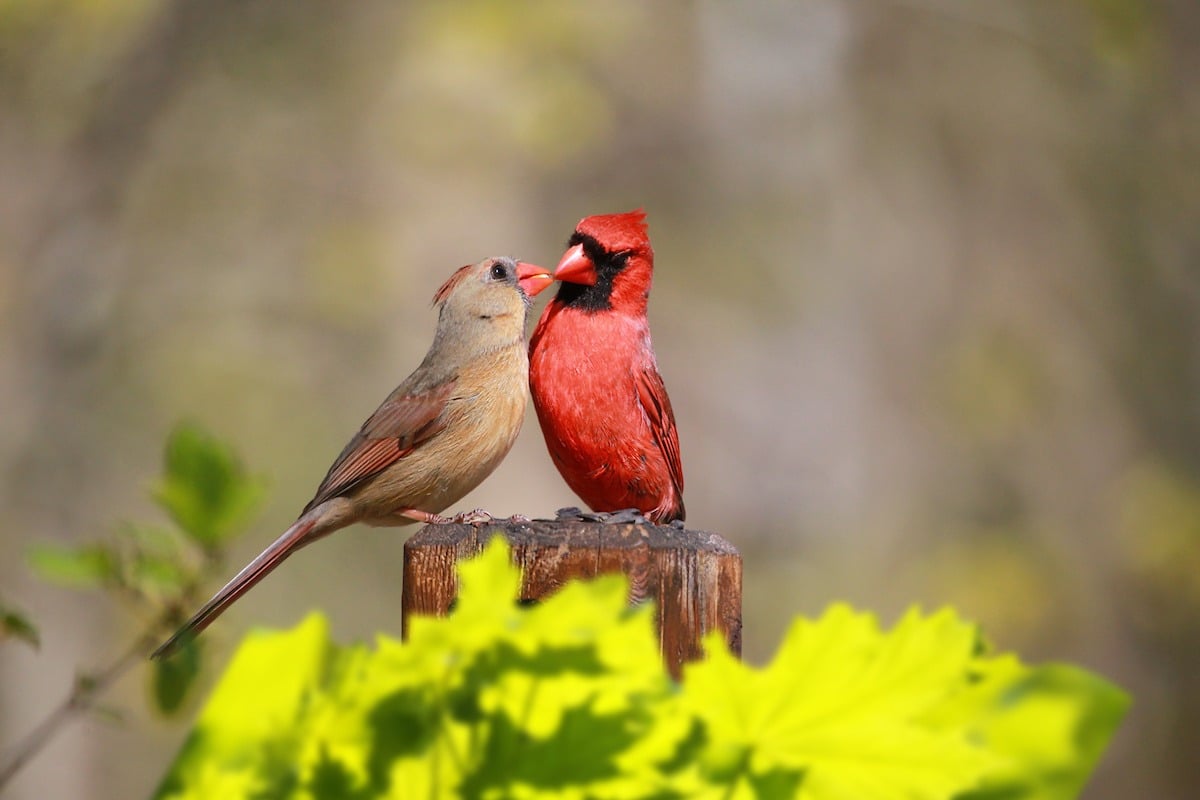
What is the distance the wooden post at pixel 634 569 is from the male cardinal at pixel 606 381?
1.43 meters

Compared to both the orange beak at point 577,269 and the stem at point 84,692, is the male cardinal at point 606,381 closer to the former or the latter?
the orange beak at point 577,269

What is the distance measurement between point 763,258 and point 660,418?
414 inches

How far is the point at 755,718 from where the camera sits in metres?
0.89

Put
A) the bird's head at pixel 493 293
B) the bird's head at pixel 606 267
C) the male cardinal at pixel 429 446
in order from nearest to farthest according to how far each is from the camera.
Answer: the bird's head at pixel 606 267
the male cardinal at pixel 429 446
the bird's head at pixel 493 293

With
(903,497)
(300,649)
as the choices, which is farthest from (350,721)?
(903,497)

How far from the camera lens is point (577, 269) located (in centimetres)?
356

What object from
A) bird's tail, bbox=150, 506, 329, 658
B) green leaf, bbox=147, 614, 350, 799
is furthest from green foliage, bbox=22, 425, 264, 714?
bird's tail, bbox=150, 506, 329, 658

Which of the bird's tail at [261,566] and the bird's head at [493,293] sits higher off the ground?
the bird's head at [493,293]

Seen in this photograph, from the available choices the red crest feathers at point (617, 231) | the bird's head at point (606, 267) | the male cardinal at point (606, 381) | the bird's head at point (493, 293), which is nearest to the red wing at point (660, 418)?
the male cardinal at point (606, 381)

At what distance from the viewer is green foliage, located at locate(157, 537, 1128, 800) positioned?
856 millimetres

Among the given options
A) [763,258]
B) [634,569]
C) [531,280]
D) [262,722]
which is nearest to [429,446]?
[531,280]

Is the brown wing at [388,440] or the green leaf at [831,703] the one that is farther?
the brown wing at [388,440]

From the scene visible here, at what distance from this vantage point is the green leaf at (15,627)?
1115mm

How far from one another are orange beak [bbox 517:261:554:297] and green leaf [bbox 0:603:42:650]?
2.80 m
